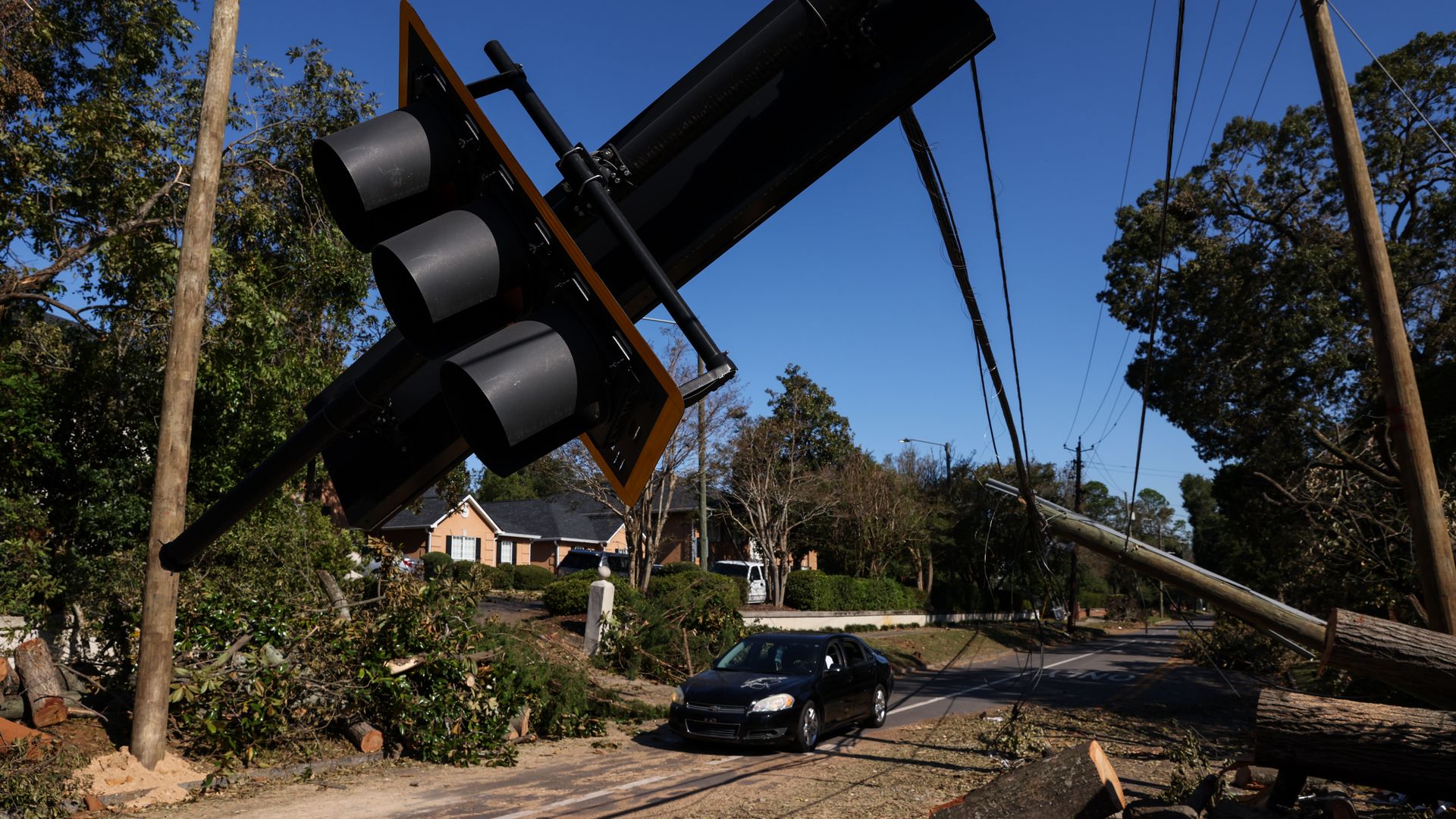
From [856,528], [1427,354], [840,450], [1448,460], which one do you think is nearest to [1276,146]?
[1427,354]

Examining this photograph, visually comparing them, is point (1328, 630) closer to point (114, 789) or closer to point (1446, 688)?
point (1446, 688)

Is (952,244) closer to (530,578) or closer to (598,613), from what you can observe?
(598,613)

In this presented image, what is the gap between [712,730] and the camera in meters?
11.3

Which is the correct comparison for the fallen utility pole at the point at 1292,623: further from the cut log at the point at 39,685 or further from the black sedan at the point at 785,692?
the cut log at the point at 39,685

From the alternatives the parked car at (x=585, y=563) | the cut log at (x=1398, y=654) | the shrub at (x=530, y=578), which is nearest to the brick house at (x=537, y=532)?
the parked car at (x=585, y=563)

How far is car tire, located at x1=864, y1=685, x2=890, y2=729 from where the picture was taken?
13.4 meters

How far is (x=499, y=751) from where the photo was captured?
1095cm

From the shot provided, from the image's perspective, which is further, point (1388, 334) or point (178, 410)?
point (178, 410)

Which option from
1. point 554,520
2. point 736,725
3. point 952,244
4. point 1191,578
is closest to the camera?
point 952,244

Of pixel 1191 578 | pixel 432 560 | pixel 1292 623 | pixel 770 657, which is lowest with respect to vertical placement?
pixel 770 657

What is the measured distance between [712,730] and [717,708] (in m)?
0.25

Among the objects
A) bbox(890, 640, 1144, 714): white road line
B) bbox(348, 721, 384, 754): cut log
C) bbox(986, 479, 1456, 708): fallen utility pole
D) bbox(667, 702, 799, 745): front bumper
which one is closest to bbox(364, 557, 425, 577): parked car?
bbox(348, 721, 384, 754): cut log

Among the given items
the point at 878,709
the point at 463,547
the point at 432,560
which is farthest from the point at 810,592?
the point at 463,547

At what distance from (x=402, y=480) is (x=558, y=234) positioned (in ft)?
3.93
